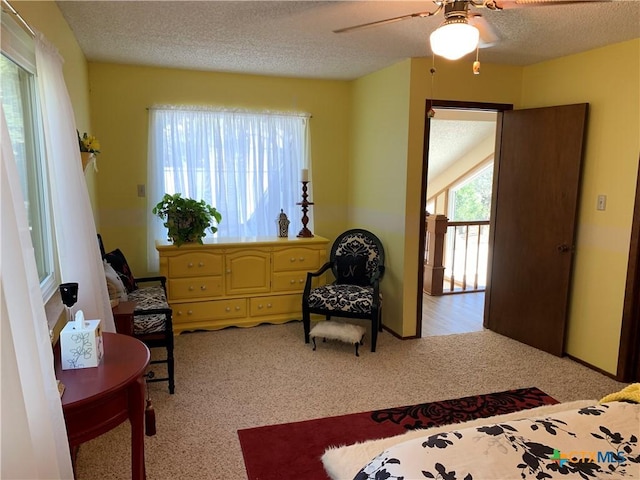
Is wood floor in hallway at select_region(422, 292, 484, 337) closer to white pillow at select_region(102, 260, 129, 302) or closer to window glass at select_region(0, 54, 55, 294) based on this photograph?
white pillow at select_region(102, 260, 129, 302)

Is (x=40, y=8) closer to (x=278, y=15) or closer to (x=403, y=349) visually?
(x=278, y=15)

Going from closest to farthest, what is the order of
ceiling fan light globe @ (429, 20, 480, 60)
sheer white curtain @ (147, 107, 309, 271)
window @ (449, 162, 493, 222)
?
ceiling fan light globe @ (429, 20, 480, 60), sheer white curtain @ (147, 107, 309, 271), window @ (449, 162, 493, 222)

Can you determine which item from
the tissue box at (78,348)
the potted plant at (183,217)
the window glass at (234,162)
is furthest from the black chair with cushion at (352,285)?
the tissue box at (78,348)

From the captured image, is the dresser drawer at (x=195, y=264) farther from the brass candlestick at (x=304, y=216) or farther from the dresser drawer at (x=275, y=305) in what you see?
the brass candlestick at (x=304, y=216)

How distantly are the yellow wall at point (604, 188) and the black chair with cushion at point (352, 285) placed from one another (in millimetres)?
1576

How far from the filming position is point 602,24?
274 cm

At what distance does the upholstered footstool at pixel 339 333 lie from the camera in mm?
3582

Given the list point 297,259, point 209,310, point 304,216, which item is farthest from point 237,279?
point 304,216

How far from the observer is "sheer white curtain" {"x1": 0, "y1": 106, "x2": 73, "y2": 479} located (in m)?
1.04

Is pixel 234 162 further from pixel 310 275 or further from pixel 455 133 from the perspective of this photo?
pixel 455 133

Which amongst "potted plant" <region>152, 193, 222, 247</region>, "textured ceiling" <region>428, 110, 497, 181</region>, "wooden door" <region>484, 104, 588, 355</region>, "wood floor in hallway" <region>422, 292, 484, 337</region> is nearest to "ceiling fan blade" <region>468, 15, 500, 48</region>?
"wooden door" <region>484, 104, 588, 355</region>

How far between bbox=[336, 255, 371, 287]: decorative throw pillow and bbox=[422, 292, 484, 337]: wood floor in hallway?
29.9 inches

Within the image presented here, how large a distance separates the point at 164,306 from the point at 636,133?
348 cm

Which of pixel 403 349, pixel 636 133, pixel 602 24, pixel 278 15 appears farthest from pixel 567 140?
pixel 278 15
